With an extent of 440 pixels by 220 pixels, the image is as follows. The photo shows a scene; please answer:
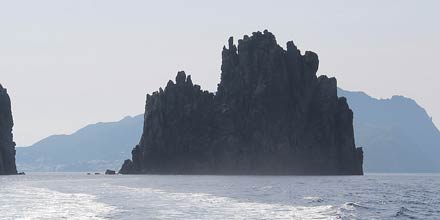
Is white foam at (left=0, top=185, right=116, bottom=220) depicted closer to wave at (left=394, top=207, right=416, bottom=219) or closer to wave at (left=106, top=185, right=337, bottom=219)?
wave at (left=106, top=185, right=337, bottom=219)

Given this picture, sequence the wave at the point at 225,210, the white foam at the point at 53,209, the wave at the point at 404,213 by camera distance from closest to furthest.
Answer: the white foam at the point at 53,209, the wave at the point at 225,210, the wave at the point at 404,213

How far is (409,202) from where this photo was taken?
8206 centimetres

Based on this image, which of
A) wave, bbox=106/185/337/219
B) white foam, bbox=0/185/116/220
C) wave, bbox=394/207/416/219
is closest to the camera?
white foam, bbox=0/185/116/220

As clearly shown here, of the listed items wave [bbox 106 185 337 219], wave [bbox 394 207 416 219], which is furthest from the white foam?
wave [bbox 394 207 416 219]

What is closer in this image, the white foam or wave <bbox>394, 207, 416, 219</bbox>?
the white foam

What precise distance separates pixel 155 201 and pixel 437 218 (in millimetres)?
27271

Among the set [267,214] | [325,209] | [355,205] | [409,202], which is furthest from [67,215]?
[409,202]

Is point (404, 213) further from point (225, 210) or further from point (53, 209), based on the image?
point (53, 209)

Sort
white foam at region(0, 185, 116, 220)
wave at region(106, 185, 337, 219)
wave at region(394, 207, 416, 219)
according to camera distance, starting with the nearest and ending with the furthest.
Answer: white foam at region(0, 185, 116, 220) → wave at region(106, 185, 337, 219) → wave at region(394, 207, 416, 219)

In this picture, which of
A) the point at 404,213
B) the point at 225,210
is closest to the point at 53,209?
the point at 225,210

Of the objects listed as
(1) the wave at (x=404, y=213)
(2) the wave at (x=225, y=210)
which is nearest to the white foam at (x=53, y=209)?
(2) the wave at (x=225, y=210)

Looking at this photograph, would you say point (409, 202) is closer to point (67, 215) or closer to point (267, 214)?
point (267, 214)

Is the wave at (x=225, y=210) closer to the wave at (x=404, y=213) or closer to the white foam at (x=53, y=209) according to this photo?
the white foam at (x=53, y=209)

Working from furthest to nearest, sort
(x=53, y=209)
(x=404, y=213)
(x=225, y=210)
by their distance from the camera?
(x=404, y=213)
(x=53, y=209)
(x=225, y=210)
